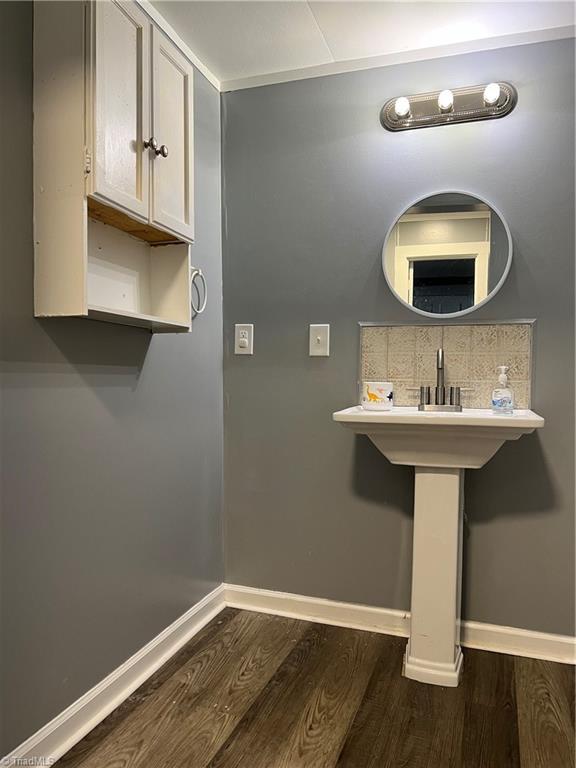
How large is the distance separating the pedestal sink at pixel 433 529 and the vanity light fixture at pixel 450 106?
3.54ft

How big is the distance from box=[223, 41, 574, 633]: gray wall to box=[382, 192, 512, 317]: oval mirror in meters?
0.05

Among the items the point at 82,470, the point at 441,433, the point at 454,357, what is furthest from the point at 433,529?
the point at 82,470

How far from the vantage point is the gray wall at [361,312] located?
1960mm

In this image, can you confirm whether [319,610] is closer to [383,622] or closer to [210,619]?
[383,622]

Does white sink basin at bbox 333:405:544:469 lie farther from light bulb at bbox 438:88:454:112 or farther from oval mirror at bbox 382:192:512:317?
light bulb at bbox 438:88:454:112

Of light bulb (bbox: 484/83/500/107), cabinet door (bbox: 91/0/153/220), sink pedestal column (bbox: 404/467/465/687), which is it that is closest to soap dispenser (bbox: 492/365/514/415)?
sink pedestal column (bbox: 404/467/465/687)

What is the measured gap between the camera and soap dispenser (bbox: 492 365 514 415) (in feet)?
6.13

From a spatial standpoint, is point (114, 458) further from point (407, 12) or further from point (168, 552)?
point (407, 12)

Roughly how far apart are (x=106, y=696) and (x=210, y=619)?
0.64m

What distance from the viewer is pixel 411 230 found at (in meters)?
2.09

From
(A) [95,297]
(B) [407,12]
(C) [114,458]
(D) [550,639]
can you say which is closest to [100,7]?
(A) [95,297]

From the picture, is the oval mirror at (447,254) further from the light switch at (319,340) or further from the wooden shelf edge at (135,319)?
the wooden shelf edge at (135,319)

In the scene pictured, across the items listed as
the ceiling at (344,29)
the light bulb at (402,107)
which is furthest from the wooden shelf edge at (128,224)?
the light bulb at (402,107)

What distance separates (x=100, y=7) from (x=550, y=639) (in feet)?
7.88
